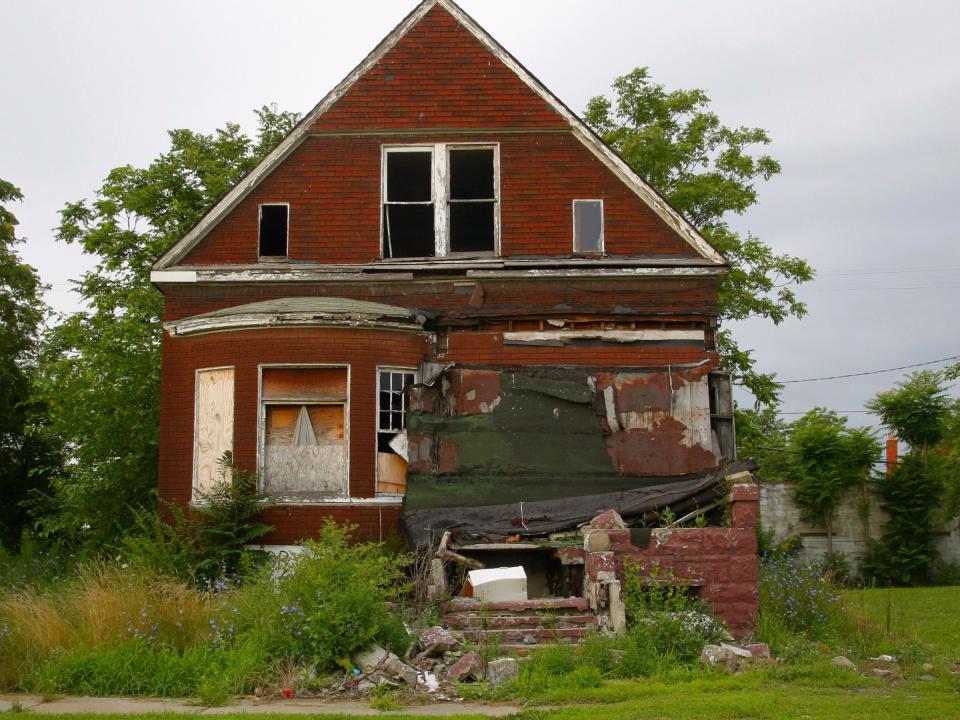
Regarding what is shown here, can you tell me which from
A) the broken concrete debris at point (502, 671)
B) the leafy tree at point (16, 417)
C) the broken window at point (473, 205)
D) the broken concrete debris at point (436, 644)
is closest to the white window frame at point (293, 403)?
the broken window at point (473, 205)

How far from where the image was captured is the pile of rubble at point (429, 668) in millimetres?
10047

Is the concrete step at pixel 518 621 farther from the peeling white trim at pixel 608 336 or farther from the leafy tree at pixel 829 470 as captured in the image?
the leafy tree at pixel 829 470

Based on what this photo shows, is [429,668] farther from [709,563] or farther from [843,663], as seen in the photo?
[843,663]

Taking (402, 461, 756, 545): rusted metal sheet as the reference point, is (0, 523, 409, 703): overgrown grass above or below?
below

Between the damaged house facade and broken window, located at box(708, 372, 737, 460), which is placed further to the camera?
broken window, located at box(708, 372, 737, 460)

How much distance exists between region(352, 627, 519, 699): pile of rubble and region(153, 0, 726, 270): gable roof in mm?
8455

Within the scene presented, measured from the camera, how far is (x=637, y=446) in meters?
15.4

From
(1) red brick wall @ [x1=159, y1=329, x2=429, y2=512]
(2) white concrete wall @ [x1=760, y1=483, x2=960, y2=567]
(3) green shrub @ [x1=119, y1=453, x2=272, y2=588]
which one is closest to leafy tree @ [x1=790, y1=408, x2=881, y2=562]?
(2) white concrete wall @ [x1=760, y1=483, x2=960, y2=567]

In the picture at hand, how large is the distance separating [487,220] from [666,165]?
11364 mm

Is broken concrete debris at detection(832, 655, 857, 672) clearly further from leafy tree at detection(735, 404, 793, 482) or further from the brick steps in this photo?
leafy tree at detection(735, 404, 793, 482)

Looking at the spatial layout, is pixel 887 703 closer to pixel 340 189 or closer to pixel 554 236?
pixel 554 236

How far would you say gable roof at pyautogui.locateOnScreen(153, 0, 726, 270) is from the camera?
55.8 ft

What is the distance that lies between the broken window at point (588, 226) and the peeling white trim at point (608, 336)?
132cm

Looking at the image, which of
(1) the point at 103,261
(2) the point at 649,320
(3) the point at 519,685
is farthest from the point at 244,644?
(1) the point at 103,261
